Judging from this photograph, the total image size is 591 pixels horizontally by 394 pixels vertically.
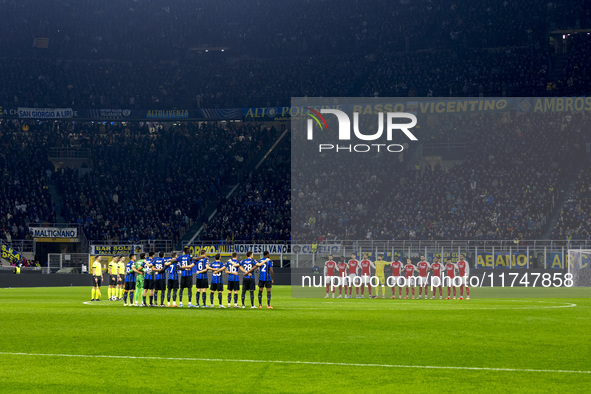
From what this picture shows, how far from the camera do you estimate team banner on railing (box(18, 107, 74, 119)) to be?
6278 cm

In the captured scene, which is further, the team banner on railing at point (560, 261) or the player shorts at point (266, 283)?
the team banner on railing at point (560, 261)

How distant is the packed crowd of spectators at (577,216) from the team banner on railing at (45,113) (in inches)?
1511

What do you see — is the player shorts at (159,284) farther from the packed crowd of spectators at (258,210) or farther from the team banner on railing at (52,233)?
the team banner on railing at (52,233)

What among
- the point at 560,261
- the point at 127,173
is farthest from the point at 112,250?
the point at 560,261

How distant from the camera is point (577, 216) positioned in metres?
47.3

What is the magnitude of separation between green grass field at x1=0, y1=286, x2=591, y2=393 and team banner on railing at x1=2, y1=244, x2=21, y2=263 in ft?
100

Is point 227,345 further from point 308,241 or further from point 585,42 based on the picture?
point 585,42

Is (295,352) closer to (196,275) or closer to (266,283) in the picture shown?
(266,283)

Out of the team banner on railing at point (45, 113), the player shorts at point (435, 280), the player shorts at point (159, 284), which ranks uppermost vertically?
the team banner on railing at point (45, 113)

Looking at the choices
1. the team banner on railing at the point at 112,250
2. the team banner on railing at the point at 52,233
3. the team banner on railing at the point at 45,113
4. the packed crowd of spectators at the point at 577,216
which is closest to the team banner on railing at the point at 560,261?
the packed crowd of spectators at the point at 577,216

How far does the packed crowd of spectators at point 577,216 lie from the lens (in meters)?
46.4

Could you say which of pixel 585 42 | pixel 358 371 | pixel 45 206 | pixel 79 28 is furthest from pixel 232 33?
pixel 358 371

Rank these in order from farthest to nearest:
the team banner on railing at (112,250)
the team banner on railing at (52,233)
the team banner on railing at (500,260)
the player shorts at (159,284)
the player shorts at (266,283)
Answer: the team banner on railing at (52,233) → the team banner on railing at (112,250) → the team banner on railing at (500,260) → the player shorts at (159,284) → the player shorts at (266,283)

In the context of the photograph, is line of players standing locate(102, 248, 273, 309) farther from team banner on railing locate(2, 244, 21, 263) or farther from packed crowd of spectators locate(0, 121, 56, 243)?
packed crowd of spectators locate(0, 121, 56, 243)
